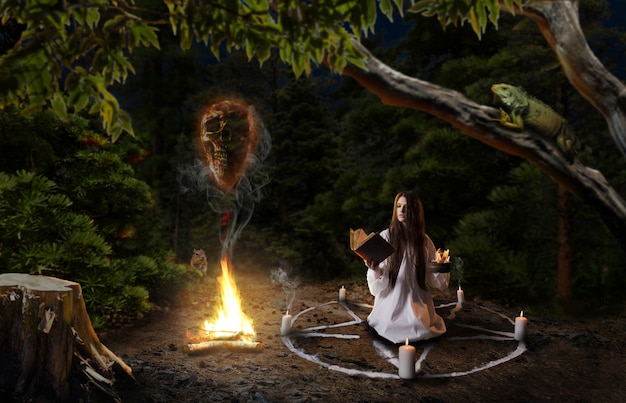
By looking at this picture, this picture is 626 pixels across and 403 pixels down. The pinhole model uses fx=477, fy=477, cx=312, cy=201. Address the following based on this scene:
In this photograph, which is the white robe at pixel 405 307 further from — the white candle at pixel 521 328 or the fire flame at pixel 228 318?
the fire flame at pixel 228 318

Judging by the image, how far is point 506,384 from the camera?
391 cm

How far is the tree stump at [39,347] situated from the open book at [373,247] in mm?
2465

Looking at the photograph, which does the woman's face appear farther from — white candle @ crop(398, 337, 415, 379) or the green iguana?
the green iguana

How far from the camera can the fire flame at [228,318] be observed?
187 inches

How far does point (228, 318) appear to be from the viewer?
526cm

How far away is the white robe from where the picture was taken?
4.71 m

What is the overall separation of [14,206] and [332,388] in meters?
3.17

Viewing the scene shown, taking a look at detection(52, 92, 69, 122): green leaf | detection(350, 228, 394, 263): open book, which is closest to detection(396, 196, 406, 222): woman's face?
detection(350, 228, 394, 263): open book

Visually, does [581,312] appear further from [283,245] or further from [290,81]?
[290,81]

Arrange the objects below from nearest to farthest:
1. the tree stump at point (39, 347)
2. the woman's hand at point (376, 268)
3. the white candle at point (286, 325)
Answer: the tree stump at point (39, 347)
the woman's hand at point (376, 268)
the white candle at point (286, 325)

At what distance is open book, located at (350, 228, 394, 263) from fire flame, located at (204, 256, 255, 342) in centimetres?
139

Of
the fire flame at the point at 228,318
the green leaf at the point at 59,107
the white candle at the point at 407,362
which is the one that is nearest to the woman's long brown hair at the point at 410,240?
the white candle at the point at 407,362

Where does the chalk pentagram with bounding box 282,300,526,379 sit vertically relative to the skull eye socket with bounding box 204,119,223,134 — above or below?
below

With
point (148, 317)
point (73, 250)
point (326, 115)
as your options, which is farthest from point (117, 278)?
point (326, 115)
